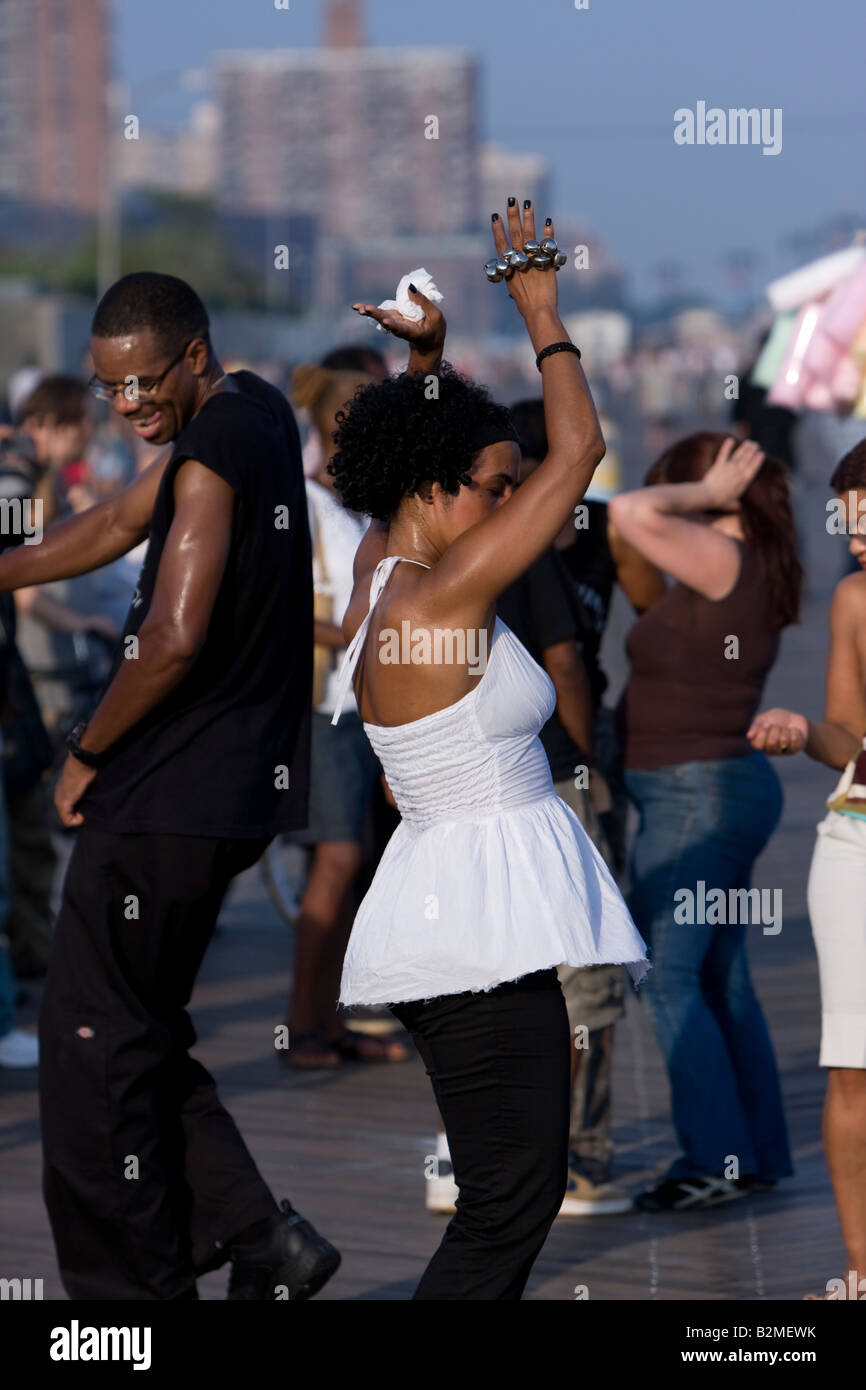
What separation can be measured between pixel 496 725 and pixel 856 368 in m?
6.62

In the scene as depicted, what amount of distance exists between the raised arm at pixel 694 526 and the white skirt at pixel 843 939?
1075 millimetres

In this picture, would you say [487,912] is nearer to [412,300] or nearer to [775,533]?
[412,300]

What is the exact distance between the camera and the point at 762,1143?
555 cm

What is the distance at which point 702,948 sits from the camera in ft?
18.0

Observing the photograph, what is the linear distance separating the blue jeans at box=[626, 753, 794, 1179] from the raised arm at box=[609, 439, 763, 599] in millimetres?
485

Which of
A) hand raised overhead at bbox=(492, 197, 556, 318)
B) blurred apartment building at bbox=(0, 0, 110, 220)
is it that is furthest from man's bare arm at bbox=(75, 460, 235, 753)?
blurred apartment building at bbox=(0, 0, 110, 220)

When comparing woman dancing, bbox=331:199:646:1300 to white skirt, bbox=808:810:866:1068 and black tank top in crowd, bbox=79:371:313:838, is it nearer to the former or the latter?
black tank top in crowd, bbox=79:371:313:838

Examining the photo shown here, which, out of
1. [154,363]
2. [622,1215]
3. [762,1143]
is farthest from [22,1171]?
[154,363]

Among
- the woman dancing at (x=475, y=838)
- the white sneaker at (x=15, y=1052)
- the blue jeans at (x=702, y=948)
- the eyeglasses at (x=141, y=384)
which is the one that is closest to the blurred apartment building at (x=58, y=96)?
the white sneaker at (x=15, y=1052)

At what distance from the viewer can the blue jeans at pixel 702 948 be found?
5.39 meters

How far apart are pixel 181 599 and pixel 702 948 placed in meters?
1.99

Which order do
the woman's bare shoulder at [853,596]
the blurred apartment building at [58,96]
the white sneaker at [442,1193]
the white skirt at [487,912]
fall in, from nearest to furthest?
the white skirt at [487,912]
the woman's bare shoulder at [853,596]
the white sneaker at [442,1193]
the blurred apartment building at [58,96]

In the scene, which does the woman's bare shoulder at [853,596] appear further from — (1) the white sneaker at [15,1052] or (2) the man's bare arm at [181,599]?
(1) the white sneaker at [15,1052]

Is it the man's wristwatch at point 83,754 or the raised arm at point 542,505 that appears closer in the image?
the raised arm at point 542,505
